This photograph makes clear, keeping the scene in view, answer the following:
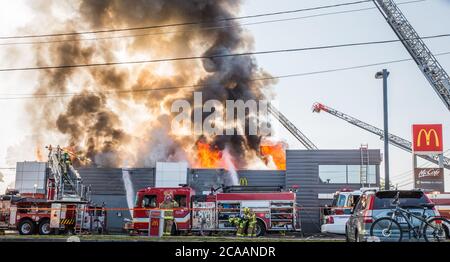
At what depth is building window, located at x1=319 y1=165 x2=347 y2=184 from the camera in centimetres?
3678

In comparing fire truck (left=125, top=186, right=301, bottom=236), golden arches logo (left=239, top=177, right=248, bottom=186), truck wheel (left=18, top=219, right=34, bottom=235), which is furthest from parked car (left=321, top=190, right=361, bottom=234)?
truck wheel (left=18, top=219, right=34, bottom=235)

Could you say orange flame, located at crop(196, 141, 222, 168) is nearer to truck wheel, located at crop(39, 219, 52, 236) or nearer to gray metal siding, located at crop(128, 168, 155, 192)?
gray metal siding, located at crop(128, 168, 155, 192)

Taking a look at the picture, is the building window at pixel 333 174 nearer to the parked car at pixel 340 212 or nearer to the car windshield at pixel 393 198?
the parked car at pixel 340 212

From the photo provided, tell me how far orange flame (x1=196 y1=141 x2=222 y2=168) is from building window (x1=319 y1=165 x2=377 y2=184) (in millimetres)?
11743

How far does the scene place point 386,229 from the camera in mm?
12656

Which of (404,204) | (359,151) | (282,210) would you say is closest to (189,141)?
(359,151)

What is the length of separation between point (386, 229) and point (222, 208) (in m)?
14.5

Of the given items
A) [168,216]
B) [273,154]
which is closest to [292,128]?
[273,154]

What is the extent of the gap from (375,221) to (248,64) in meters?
38.5

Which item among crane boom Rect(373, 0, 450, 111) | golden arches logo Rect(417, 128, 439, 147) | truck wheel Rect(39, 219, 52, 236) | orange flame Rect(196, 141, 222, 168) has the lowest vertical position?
truck wheel Rect(39, 219, 52, 236)

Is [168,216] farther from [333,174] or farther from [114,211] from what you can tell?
[333,174]

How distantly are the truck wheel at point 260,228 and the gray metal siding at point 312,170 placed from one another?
10.7 metres
